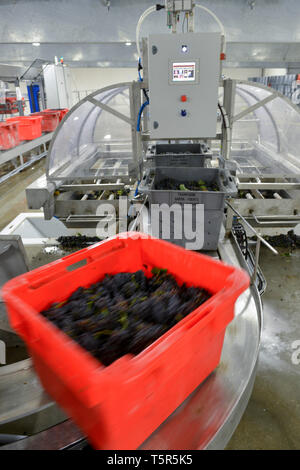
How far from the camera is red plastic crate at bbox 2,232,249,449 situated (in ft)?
2.04

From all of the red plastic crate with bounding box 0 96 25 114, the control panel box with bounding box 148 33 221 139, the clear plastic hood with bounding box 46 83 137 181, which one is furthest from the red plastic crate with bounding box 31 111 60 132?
the control panel box with bounding box 148 33 221 139

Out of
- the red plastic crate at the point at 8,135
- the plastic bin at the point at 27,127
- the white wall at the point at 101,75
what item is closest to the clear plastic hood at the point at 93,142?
the red plastic crate at the point at 8,135

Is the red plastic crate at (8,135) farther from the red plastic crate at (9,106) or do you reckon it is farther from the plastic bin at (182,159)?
the plastic bin at (182,159)

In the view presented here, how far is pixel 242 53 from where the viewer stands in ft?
17.3

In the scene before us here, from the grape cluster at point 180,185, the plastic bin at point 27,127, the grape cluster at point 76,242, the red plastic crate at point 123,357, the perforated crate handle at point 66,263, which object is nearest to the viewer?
the red plastic crate at point 123,357

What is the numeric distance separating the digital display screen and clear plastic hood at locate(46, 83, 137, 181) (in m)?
0.80

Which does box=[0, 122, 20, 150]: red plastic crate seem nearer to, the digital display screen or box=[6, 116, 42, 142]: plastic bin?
box=[6, 116, 42, 142]: plastic bin

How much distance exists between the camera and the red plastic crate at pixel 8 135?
17.0 feet

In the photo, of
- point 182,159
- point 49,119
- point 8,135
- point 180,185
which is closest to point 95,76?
point 49,119

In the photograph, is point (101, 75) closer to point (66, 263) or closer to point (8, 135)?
point (8, 135)

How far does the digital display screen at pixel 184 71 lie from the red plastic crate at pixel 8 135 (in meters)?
3.96

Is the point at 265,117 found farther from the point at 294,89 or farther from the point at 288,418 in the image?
the point at 294,89

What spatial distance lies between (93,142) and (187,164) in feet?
6.72
